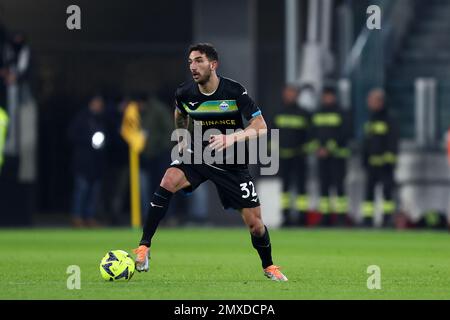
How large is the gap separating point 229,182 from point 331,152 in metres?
12.0

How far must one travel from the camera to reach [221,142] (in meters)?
11.7

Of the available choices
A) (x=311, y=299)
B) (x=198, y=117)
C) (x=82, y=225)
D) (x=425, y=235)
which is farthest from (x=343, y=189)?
(x=311, y=299)

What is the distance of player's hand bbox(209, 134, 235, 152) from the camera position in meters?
11.7

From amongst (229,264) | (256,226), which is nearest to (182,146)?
(256,226)

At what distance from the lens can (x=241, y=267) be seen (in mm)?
14172

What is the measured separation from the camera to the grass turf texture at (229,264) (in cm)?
1108

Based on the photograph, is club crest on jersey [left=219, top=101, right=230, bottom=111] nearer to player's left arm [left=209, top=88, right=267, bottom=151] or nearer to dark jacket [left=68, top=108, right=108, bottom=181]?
player's left arm [left=209, top=88, right=267, bottom=151]

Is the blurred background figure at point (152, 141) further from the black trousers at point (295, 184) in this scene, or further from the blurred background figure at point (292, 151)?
the black trousers at point (295, 184)

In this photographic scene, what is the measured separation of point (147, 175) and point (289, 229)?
2707 millimetres

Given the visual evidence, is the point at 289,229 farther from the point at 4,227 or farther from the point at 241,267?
the point at 241,267

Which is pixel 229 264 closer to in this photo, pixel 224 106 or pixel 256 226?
pixel 256 226

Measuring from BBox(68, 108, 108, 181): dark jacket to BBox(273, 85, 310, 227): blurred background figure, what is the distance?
308 centimetres

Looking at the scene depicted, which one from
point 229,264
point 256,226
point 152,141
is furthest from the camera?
point 152,141
